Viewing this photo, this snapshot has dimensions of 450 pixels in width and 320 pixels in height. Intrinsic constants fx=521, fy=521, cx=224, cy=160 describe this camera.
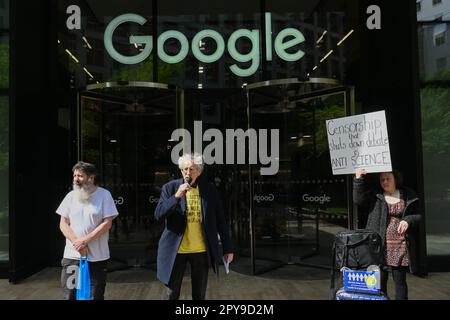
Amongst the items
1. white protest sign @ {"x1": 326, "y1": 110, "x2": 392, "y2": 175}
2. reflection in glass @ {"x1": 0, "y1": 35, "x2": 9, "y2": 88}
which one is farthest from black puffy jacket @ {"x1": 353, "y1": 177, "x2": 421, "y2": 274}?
reflection in glass @ {"x1": 0, "y1": 35, "x2": 9, "y2": 88}

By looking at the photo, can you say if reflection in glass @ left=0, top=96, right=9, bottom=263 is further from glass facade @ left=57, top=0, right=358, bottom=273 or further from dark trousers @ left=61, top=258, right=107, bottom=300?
dark trousers @ left=61, top=258, right=107, bottom=300

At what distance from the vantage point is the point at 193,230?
447 centimetres

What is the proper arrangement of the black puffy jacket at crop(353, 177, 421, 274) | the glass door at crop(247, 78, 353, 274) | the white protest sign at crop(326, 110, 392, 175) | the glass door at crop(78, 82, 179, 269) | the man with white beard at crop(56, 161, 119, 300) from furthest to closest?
1. the glass door at crop(247, 78, 353, 274)
2. the glass door at crop(78, 82, 179, 269)
3. the white protest sign at crop(326, 110, 392, 175)
4. the black puffy jacket at crop(353, 177, 421, 274)
5. the man with white beard at crop(56, 161, 119, 300)

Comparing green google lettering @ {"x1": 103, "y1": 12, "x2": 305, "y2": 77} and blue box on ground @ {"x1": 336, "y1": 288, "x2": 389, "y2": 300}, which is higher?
green google lettering @ {"x1": 103, "y1": 12, "x2": 305, "y2": 77}

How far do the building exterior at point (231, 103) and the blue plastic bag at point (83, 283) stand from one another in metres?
3.12

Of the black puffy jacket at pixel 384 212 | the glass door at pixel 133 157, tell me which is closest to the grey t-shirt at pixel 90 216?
the black puffy jacket at pixel 384 212

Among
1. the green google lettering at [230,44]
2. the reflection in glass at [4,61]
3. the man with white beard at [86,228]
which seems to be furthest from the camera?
the green google lettering at [230,44]

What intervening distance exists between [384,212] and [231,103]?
4.12 m

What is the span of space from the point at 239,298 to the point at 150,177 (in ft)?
8.92

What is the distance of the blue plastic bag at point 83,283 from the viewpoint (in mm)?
4262

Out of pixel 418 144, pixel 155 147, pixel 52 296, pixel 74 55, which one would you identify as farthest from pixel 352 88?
pixel 52 296

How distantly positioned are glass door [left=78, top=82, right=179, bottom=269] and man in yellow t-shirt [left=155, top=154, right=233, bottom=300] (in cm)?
341

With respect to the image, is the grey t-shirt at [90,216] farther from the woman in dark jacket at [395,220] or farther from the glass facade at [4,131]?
the glass facade at [4,131]

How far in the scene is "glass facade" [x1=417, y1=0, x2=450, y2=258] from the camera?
7.44m
